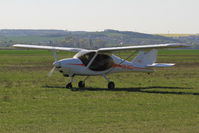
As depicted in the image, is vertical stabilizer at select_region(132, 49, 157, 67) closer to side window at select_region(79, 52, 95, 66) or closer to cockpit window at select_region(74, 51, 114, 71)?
cockpit window at select_region(74, 51, 114, 71)

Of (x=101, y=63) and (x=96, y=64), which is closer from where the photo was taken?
(x=96, y=64)

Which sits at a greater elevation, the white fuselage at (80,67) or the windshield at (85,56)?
the windshield at (85,56)

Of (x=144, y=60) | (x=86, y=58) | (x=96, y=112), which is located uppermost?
(x=86, y=58)

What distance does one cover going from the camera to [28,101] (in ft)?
52.5

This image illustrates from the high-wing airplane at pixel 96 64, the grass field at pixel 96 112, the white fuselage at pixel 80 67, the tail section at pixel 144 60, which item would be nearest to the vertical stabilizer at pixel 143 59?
the tail section at pixel 144 60

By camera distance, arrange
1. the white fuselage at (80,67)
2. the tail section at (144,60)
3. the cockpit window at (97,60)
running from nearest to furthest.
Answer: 1. the white fuselage at (80,67)
2. the cockpit window at (97,60)
3. the tail section at (144,60)

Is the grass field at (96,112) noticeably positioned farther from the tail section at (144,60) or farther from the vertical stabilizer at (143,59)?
the vertical stabilizer at (143,59)

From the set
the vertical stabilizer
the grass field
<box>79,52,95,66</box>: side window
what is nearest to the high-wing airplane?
<box>79,52,95,66</box>: side window

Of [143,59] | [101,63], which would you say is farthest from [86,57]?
[143,59]

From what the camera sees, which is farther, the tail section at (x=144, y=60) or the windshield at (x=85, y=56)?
the tail section at (x=144, y=60)

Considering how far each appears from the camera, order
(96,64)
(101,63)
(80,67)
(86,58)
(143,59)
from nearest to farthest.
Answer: (80,67)
(86,58)
(96,64)
(101,63)
(143,59)

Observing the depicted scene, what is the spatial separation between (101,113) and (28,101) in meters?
3.52

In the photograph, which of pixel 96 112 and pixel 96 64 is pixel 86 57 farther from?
pixel 96 112

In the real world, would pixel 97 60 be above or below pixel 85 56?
below
